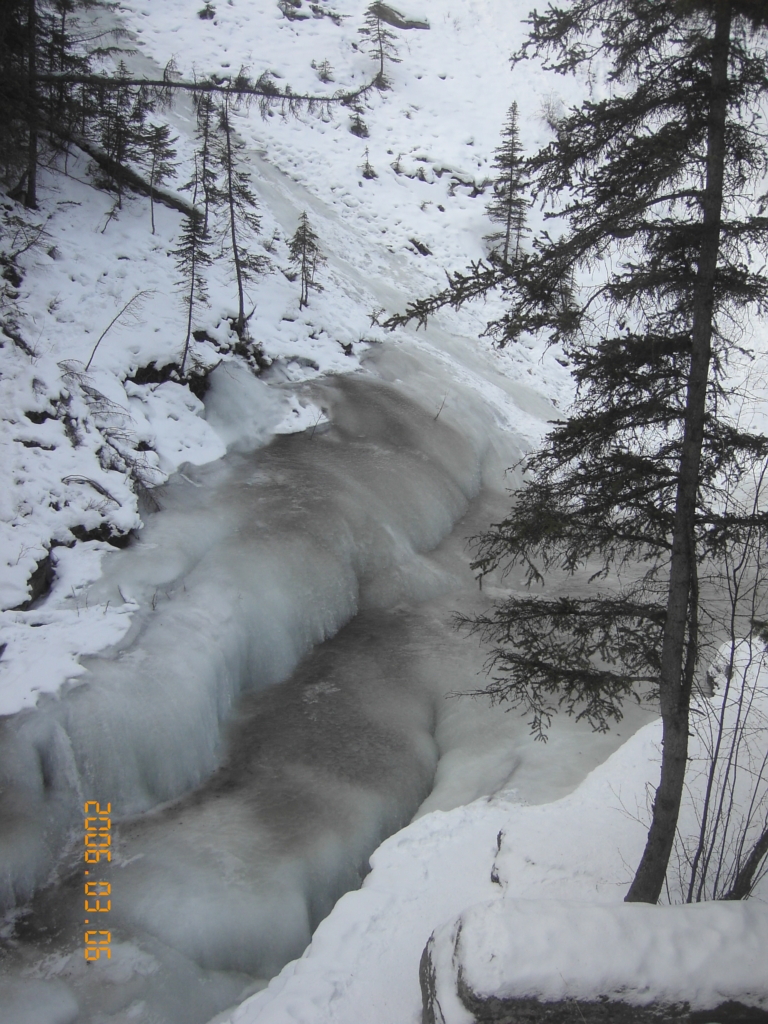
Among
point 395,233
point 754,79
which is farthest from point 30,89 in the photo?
point 395,233

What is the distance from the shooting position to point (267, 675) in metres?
10.2

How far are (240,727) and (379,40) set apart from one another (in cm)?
3914

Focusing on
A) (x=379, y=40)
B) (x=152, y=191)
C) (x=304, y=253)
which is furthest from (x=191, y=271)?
(x=379, y=40)

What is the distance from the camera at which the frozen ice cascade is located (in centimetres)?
666

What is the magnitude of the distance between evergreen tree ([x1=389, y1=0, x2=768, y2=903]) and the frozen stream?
343 centimetres

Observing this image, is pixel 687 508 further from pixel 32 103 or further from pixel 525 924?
pixel 32 103

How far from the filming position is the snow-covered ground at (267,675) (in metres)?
6.26

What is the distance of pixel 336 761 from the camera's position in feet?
29.1

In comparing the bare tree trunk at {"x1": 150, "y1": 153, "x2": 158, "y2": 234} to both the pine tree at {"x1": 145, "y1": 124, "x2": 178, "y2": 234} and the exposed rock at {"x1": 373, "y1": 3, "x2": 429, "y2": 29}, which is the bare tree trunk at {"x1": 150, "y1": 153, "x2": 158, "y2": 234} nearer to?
the pine tree at {"x1": 145, "y1": 124, "x2": 178, "y2": 234}

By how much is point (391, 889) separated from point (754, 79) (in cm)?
768

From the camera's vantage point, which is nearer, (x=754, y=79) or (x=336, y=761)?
(x=754, y=79)

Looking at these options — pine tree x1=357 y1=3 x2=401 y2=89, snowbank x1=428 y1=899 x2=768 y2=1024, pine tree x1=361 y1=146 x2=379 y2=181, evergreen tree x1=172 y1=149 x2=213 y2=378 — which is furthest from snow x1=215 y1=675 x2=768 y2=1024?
pine tree x1=357 y1=3 x2=401 y2=89

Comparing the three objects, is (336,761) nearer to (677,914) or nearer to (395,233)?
(677,914)

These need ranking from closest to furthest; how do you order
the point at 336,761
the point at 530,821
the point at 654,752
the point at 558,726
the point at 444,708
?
the point at 530,821 < the point at 654,752 < the point at 336,761 < the point at 558,726 < the point at 444,708
